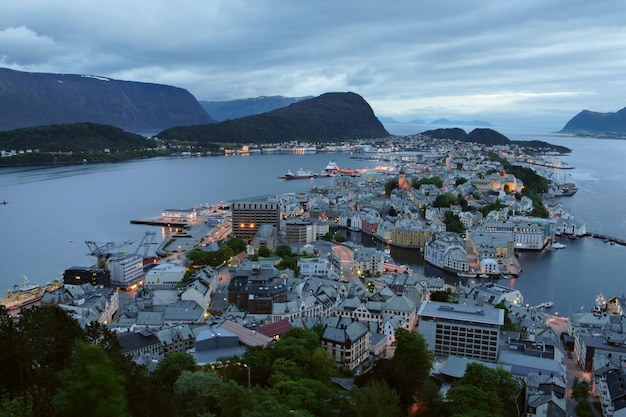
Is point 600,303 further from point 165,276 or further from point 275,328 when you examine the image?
point 165,276

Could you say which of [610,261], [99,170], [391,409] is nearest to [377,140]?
[99,170]

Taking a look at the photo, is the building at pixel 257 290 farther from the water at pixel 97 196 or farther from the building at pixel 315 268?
the water at pixel 97 196

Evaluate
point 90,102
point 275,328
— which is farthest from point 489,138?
point 275,328

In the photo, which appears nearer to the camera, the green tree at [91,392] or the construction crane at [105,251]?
the green tree at [91,392]

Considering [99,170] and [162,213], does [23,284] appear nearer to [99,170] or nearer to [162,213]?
[162,213]

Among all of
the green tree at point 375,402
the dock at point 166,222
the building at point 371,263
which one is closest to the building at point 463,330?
the green tree at point 375,402

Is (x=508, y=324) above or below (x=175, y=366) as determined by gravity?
below

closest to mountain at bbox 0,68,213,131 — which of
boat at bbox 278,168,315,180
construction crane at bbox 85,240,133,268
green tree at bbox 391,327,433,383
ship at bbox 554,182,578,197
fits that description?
boat at bbox 278,168,315,180
